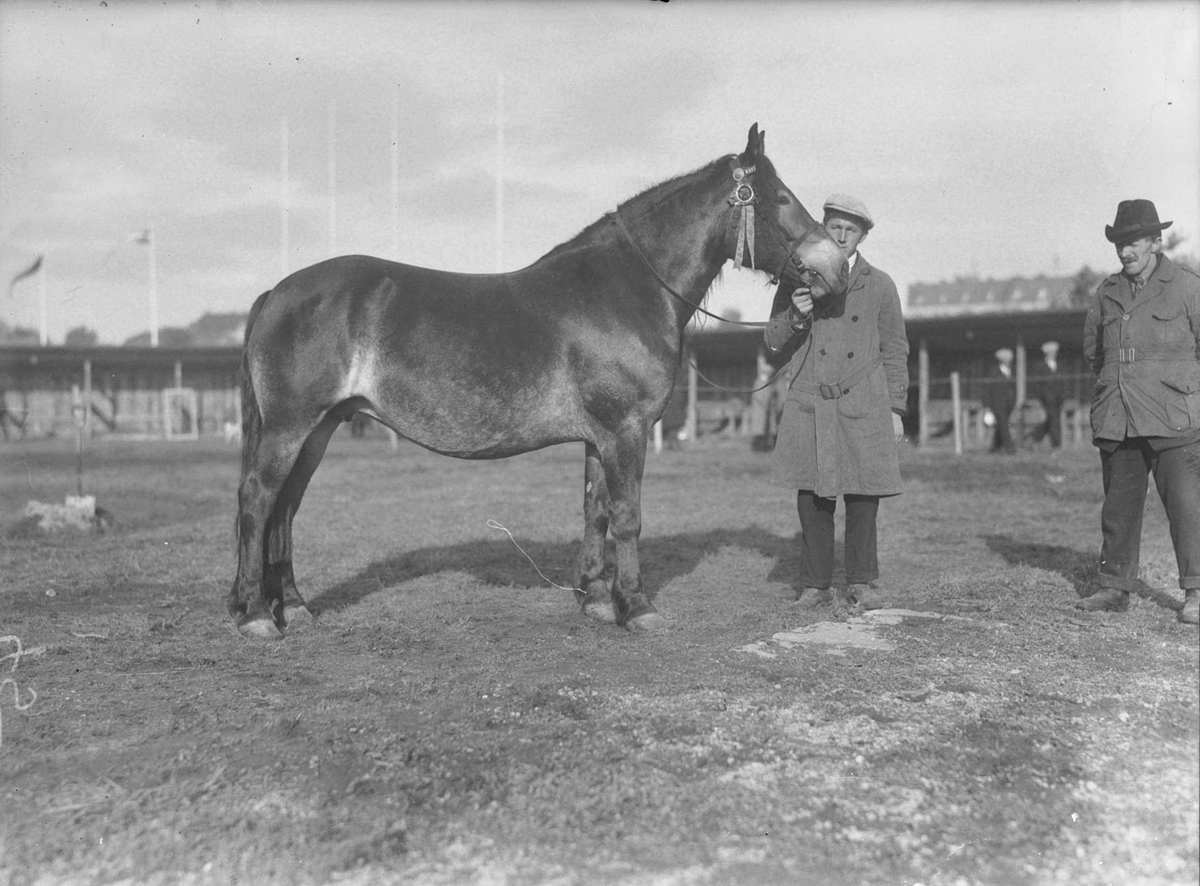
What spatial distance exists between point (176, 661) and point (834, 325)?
373 cm

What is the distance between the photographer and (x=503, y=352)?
15.5ft

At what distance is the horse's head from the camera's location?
4.76 metres

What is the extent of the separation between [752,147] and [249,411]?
9.74ft

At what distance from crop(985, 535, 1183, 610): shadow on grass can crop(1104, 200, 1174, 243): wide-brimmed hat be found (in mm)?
2005

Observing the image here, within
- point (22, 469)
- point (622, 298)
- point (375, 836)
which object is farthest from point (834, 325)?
point (22, 469)

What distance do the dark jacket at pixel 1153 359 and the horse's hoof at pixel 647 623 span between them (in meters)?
2.57

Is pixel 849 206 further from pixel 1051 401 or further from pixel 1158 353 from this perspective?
pixel 1051 401

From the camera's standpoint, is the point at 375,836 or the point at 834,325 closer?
the point at 375,836

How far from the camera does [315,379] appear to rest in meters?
4.69

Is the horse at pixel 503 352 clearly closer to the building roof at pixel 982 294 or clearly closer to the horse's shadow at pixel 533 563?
the horse's shadow at pixel 533 563

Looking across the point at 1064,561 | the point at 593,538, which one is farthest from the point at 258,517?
the point at 1064,561

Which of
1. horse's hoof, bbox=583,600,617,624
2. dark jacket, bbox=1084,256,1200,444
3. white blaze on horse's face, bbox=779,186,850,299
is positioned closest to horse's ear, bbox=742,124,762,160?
white blaze on horse's face, bbox=779,186,850,299

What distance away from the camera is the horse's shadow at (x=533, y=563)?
6125mm

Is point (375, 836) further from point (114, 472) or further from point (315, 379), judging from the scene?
point (114, 472)
